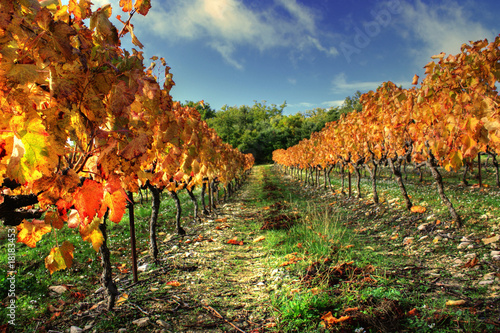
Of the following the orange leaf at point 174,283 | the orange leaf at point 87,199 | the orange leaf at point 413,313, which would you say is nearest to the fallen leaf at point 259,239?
the orange leaf at point 174,283

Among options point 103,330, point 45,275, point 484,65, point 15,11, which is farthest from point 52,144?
point 484,65

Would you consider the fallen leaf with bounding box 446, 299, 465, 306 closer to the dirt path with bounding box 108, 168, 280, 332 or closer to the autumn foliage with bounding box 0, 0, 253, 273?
the dirt path with bounding box 108, 168, 280, 332

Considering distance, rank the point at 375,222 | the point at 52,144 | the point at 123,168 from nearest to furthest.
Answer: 1. the point at 52,144
2. the point at 123,168
3. the point at 375,222

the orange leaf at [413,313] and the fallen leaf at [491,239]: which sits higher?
the fallen leaf at [491,239]

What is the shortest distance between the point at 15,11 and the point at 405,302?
408 cm

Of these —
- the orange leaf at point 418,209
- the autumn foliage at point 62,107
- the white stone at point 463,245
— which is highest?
the autumn foliage at point 62,107

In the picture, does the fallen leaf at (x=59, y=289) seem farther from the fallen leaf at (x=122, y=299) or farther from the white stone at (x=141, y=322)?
the white stone at (x=141, y=322)

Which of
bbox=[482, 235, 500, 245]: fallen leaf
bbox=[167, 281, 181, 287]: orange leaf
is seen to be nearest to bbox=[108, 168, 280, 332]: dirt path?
bbox=[167, 281, 181, 287]: orange leaf

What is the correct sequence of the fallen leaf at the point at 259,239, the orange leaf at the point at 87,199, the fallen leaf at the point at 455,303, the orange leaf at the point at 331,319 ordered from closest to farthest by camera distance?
the orange leaf at the point at 87,199, the orange leaf at the point at 331,319, the fallen leaf at the point at 455,303, the fallen leaf at the point at 259,239

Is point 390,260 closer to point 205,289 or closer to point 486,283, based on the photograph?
point 486,283

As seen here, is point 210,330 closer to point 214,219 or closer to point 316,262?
point 316,262

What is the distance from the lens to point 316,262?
4.00 metres

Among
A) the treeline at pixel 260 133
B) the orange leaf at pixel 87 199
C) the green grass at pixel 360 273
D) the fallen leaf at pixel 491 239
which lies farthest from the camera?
the treeline at pixel 260 133

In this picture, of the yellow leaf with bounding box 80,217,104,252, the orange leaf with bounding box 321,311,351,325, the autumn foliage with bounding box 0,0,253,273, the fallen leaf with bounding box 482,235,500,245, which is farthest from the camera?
the fallen leaf with bounding box 482,235,500,245
